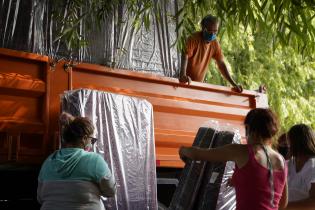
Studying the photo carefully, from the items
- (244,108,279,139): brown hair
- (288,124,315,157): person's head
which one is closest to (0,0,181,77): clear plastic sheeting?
(288,124,315,157): person's head

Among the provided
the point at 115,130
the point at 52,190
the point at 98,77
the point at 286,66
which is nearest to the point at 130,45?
the point at 98,77

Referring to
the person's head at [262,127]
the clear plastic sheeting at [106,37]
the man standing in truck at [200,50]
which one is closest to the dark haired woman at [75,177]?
the person's head at [262,127]

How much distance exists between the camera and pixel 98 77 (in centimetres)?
414

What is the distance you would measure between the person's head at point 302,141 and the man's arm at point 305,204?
0.23 metres

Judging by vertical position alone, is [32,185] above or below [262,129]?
below

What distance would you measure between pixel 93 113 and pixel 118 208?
74 cm

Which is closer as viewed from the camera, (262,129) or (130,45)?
(262,129)

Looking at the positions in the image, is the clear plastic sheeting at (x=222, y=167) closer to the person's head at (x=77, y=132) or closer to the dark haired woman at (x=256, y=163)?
the dark haired woman at (x=256, y=163)

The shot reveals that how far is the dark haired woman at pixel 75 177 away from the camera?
2951 mm

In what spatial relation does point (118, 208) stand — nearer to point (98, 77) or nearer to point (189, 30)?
point (98, 77)

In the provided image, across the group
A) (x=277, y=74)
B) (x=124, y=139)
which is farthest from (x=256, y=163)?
(x=277, y=74)

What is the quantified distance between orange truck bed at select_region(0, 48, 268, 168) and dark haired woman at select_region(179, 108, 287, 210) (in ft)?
4.27

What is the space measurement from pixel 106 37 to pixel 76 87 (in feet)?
2.63

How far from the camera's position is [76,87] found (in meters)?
3.96
